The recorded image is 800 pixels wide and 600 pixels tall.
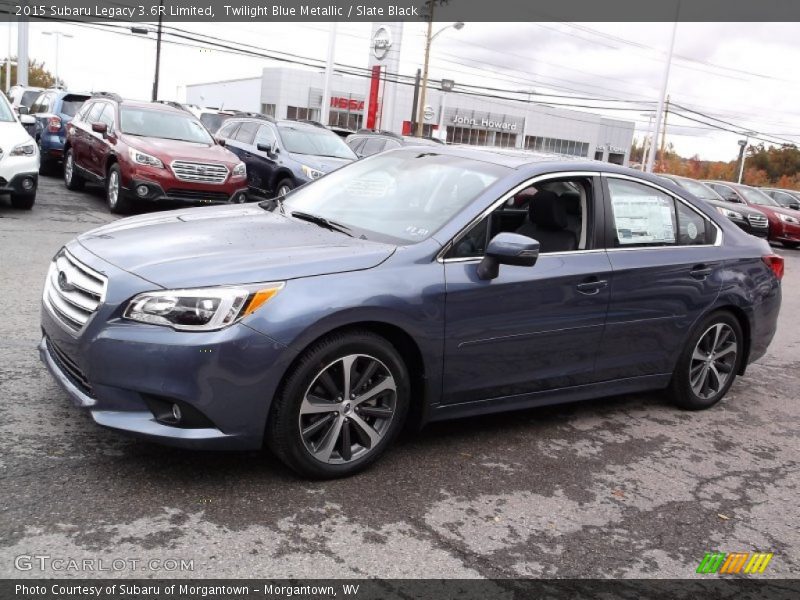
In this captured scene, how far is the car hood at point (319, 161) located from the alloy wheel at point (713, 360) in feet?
29.2

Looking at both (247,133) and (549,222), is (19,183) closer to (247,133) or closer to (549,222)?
(247,133)

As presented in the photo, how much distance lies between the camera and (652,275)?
195 inches

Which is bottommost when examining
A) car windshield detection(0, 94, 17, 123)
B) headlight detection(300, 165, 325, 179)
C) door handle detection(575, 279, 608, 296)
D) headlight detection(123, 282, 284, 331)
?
headlight detection(123, 282, 284, 331)

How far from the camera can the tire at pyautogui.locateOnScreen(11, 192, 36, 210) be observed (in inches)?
449

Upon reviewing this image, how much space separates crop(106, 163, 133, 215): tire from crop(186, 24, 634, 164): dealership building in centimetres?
6269

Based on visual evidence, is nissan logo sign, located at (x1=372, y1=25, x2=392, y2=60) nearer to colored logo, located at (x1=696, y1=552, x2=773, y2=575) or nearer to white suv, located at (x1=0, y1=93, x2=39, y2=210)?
white suv, located at (x1=0, y1=93, x2=39, y2=210)

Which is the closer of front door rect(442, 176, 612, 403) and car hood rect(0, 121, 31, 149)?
front door rect(442, 176, 612, 403)

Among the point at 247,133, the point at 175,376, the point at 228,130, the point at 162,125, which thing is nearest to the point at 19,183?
the point at 162,125

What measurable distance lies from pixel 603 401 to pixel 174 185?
8.22 meters

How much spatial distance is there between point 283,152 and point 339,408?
36.2 feet

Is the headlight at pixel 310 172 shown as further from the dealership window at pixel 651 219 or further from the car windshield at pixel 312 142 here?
the dealership window at pixel 651 219

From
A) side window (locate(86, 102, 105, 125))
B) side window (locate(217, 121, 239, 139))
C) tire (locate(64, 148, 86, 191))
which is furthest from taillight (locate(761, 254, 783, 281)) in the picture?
tire (locate(64, 148, 86, 191))

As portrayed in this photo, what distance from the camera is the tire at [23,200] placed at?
449 inches

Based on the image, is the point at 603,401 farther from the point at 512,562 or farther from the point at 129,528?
the point at 129,528
